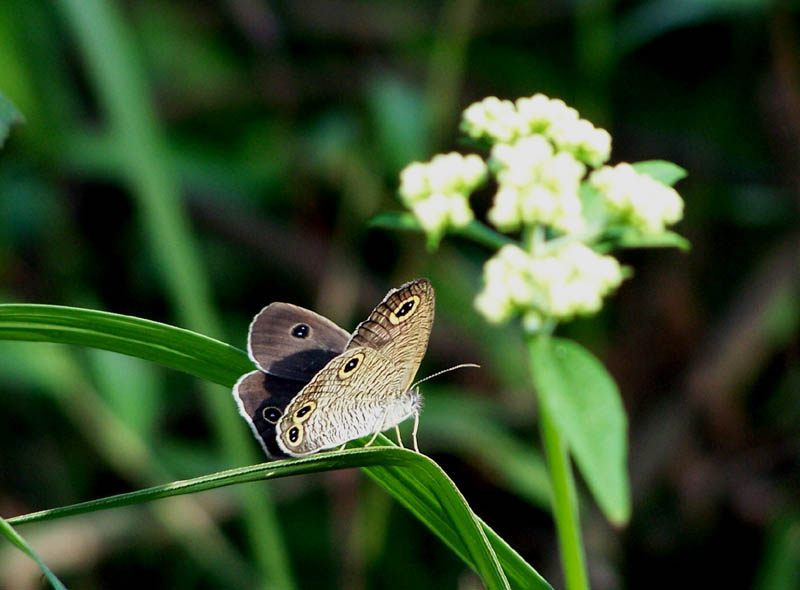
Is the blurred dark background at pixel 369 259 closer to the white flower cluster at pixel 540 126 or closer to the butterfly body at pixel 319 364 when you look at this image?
the butterfly body at pixel 319 364

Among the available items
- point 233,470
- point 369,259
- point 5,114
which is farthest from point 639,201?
point 369,259

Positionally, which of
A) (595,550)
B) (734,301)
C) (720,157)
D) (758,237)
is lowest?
(595,550)

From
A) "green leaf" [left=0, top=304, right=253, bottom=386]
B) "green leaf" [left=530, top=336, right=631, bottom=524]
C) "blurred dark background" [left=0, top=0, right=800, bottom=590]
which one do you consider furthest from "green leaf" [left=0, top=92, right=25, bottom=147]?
"blurred dark background" [left=0, top=0, right=800, bottom=590]

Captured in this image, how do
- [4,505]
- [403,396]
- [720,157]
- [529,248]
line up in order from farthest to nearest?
1. [720,157]
2. [4,505]
3. [403,396]
4. [529,248]

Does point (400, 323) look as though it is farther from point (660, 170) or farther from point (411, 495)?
point (660, 170)

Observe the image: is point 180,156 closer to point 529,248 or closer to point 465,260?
point 465,260

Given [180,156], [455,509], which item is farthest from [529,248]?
[180,156]

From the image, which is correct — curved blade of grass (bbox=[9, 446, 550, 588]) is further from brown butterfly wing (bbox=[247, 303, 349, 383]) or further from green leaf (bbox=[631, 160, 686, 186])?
green leaf (bbox=[631, 160, 686, 186])
